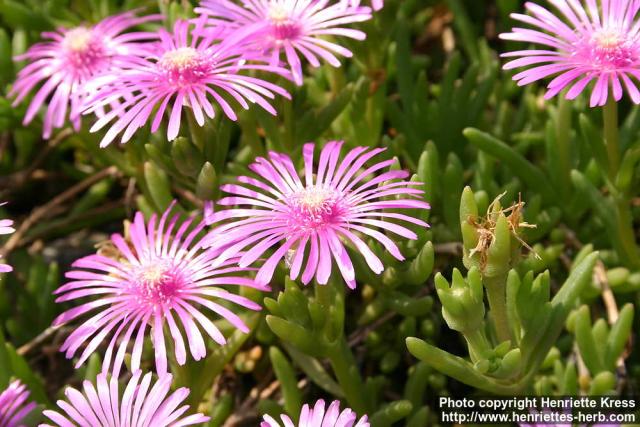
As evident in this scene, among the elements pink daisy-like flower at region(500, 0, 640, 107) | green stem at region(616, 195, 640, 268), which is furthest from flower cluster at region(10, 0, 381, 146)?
green stem at region(616, 195, 640, 268)

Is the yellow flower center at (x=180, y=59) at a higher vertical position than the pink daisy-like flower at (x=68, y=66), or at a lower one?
lower

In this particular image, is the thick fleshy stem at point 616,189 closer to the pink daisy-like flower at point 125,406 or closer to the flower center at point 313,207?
the flower center at point 313,207

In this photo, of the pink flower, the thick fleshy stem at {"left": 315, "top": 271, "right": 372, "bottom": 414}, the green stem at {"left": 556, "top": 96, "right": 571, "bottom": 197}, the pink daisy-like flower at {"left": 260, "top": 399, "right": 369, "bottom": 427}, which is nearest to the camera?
the pink daisy-like flower at {"left": 260, "top": 399, "right": 369, "bottom": 427}

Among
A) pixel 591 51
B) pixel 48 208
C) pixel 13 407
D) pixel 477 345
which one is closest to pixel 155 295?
pixel 13 407

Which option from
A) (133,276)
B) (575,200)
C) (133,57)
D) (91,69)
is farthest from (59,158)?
(575,200)

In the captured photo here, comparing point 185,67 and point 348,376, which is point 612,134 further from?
point 185,67

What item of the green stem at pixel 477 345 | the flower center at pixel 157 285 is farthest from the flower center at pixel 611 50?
the flower center at pixel 157 285

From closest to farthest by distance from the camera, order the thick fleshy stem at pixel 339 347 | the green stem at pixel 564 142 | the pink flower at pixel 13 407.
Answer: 1. the pink flower at pixel 13 407
2. the thick fleshy stem at pixel 339 347
3. the green stem at pixel 564 142

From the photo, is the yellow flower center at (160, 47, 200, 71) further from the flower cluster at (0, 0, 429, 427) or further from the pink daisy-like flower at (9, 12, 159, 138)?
the pink daisy-like flower at (9, 12, 159, 138)
